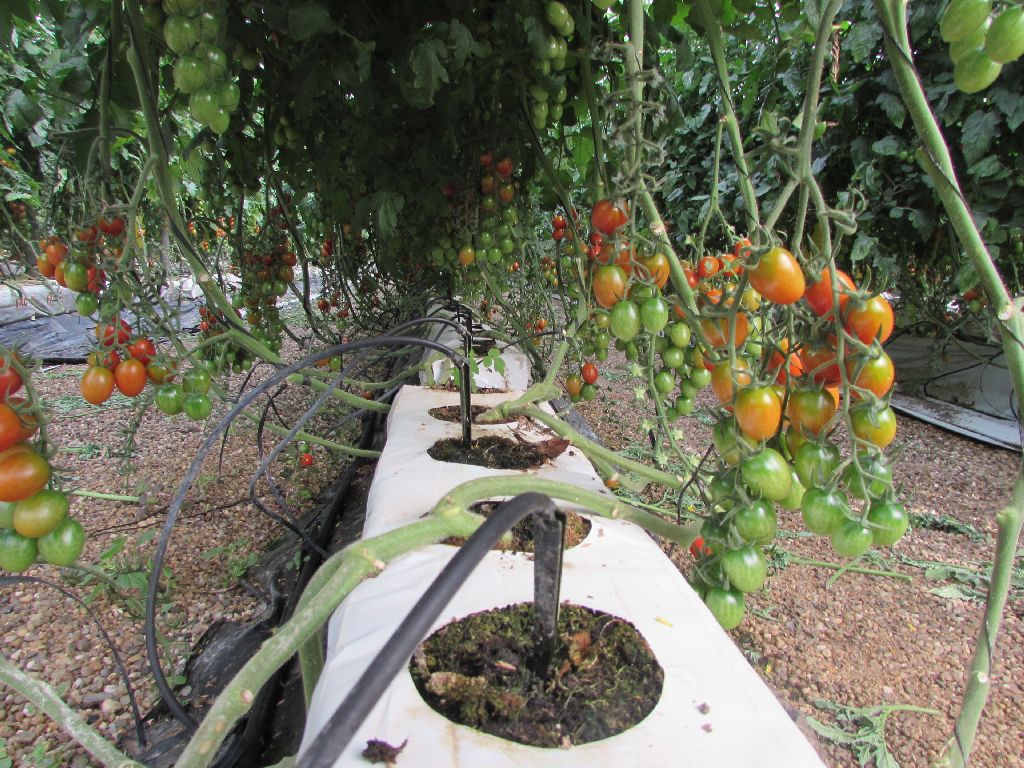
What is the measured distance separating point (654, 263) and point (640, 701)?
0.48m

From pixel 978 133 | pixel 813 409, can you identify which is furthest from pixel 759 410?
pixel 978 133

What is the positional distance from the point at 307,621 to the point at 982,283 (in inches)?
24.3

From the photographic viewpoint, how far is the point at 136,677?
1.45 meters

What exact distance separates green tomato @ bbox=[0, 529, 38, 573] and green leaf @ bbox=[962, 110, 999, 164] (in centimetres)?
347

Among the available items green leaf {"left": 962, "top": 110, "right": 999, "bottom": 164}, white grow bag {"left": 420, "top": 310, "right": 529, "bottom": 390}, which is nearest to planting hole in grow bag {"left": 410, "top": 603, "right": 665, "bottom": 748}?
white grow bag {"left": 420, "top": 310, "right": 529, "bottom": 390}

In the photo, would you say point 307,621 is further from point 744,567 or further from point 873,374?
point 873,374

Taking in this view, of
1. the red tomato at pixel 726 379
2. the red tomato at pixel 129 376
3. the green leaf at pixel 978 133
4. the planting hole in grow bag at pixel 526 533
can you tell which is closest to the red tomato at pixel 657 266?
the red tomato at pixel 726 379

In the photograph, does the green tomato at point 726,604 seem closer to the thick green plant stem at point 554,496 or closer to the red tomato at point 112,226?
the thick green plant stem at point 554,496

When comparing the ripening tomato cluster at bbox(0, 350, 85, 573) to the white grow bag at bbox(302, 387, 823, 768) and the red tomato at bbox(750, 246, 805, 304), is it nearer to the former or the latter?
the white grow bag at bbox(302, 387, 823, 768)

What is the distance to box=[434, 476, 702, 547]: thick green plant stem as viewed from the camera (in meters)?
0.59

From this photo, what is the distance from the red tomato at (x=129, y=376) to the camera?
976 mm

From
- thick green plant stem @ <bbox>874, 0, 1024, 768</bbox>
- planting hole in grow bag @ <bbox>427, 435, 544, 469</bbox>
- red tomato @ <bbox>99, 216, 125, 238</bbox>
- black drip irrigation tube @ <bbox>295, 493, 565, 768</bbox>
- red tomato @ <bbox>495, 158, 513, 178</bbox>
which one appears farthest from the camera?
red tomato @ <bbox>495, 158, 513, 178</bbox>

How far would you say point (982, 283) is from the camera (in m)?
0.46

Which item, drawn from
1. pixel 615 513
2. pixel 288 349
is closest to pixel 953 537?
pixel 615 513
